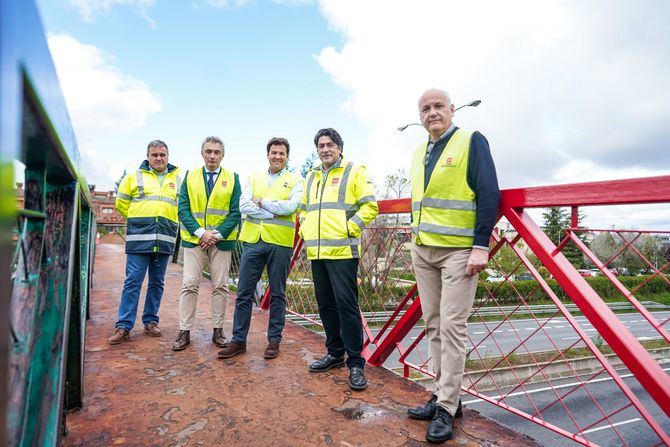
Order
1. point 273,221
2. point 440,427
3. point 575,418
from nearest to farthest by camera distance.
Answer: point 440,427, point 273,221, point 575,418

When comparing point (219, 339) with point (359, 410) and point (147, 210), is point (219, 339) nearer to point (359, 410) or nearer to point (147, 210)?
point (147, 210)

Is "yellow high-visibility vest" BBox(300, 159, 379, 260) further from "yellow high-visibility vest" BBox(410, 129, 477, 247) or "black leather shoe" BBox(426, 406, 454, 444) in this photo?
"black leather shoe" BBox(426, 406, 454, 444)

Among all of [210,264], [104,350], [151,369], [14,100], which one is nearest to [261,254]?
[210,264]

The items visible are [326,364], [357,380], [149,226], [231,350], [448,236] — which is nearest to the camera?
[448,236]

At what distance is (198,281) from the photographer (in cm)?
301

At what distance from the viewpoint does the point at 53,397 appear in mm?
1076

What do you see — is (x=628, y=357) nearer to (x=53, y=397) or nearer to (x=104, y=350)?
(x=53, y=397)

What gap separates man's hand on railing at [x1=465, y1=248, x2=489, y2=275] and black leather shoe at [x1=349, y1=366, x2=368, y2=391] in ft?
3.12

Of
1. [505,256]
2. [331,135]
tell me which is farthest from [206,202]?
[505,256]

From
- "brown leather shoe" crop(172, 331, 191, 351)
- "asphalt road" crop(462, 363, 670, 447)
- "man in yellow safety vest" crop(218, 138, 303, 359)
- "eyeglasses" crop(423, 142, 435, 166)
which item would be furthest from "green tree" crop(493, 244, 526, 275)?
"asphalt road" crop(462, 363, 670, 447)

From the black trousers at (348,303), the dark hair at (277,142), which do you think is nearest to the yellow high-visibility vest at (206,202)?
the dark hair at (277,142)

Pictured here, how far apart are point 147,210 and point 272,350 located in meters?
1.51

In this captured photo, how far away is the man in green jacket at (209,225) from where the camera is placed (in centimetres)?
298

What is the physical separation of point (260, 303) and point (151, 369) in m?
2.07
